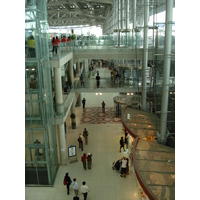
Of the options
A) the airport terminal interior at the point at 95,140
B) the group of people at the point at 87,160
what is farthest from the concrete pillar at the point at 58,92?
the group of people at the point at 87,160

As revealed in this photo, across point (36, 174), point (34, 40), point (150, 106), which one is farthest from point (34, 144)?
point (150, 106)

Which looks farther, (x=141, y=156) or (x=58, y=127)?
(x=58, y=127)

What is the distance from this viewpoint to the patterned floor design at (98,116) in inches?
878

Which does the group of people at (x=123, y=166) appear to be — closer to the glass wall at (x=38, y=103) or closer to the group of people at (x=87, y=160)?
the group of people at (x=87, y=160)

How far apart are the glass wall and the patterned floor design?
9667mm

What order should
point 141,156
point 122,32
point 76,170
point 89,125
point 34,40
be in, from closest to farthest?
point 141,156
point 34,40
point 76,170
point 89,125
point 122,32

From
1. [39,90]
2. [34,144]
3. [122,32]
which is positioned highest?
[122,32]

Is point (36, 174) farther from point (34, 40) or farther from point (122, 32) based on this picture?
point (122, 32)

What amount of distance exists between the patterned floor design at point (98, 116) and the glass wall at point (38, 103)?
967cm

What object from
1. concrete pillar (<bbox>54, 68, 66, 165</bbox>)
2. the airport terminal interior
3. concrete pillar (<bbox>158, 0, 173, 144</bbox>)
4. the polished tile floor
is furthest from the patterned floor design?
concrete pillar (<bbox>158, 0, 173, 144</bbox>)

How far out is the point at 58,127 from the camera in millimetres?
14023

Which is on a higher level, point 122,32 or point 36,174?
point 122,32
